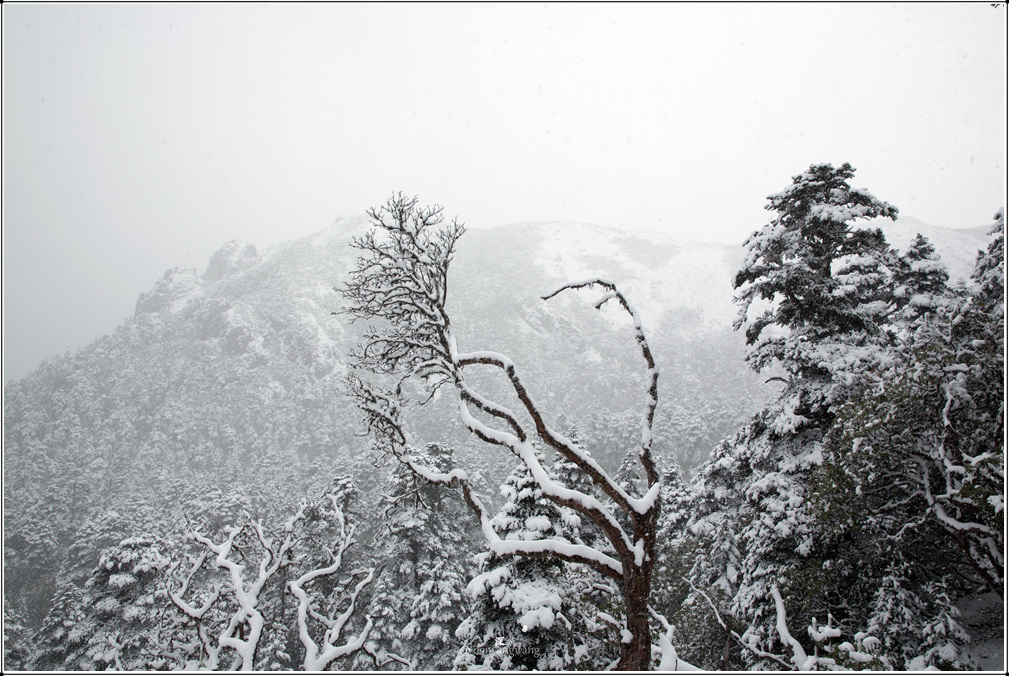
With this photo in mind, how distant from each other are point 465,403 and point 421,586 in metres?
15.5

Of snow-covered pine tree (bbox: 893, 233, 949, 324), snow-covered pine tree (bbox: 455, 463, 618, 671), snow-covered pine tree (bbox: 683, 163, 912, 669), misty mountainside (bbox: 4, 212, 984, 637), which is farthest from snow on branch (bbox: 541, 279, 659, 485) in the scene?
misty mountainside (bbox: 4, 212, 984, 637)

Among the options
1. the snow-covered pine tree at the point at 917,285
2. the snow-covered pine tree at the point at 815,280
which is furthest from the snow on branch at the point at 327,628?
the snow-covered pine tree at the point at 917,285

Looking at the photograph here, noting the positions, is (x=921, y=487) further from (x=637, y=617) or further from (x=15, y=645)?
(x=15, y=645)

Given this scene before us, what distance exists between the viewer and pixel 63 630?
70.1ft

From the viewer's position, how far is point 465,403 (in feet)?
25.2

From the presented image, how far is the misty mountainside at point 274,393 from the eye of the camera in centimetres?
5672

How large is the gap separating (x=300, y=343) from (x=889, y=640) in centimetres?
13389

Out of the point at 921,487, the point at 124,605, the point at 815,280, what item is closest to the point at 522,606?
the point at 921,487

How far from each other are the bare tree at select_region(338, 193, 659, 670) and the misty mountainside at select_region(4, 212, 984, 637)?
28785mm

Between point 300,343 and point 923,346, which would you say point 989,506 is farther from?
point 300,343

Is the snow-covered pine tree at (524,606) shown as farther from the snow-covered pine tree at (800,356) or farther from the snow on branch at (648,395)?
the snow on branch at (648,395)

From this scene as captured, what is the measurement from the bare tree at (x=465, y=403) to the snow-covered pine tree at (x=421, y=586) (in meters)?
11.3

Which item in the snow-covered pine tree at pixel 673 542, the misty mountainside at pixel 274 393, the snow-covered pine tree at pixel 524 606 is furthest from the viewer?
the misty mountainside at pixel 274 393

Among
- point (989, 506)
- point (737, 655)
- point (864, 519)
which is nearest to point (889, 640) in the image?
point (864, 519)
